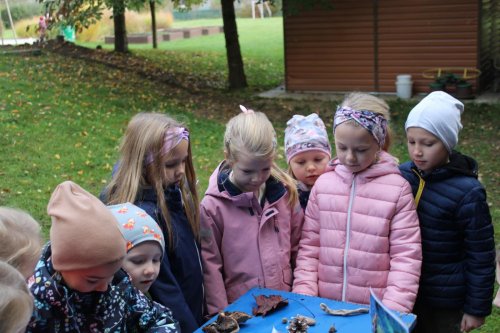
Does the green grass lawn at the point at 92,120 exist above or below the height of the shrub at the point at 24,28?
below

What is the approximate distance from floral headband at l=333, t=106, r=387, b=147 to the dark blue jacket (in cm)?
86

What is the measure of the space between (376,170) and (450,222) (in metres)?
0.42

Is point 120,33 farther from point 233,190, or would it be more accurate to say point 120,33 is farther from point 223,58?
point 233,190

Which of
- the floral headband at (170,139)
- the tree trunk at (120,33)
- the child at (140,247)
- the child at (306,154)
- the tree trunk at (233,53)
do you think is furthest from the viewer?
the tree trunk at (120,33)

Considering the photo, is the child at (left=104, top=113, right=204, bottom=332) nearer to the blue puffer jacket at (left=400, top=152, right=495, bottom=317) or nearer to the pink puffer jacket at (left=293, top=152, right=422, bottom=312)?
the pink puffer jacket at (left=293, top=152, right=422, bottom=312)

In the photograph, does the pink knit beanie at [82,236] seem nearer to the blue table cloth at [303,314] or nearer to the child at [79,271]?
the child at [79,271]

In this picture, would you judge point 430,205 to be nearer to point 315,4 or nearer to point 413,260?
point 413,260

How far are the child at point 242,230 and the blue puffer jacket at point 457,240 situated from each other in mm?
687

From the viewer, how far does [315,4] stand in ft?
46.3

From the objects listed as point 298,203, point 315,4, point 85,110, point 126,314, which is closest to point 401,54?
point 315,4

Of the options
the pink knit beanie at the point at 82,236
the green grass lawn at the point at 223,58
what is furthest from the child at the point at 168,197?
the green grass lawn at the point at 223,58

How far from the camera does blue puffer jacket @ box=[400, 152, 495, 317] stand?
10.1ft

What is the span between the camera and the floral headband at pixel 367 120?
10.4 feet

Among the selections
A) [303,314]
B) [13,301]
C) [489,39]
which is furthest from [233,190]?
[489,39]
